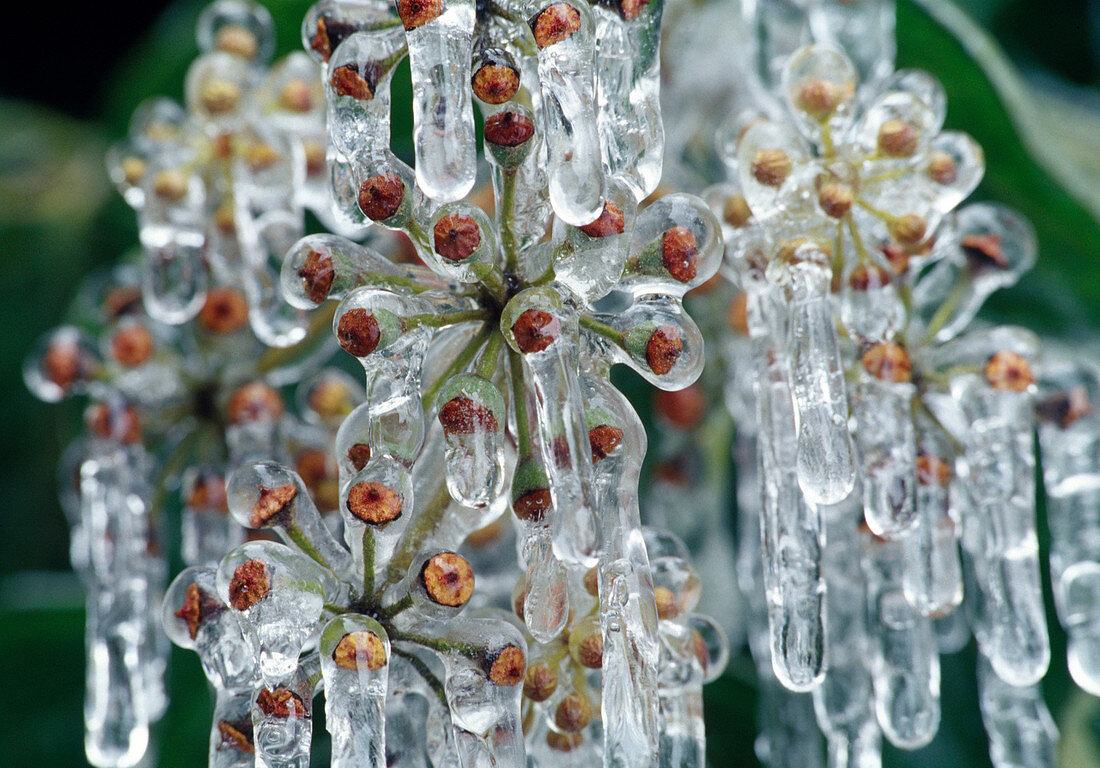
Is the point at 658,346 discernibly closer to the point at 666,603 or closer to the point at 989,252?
the point at 666,603

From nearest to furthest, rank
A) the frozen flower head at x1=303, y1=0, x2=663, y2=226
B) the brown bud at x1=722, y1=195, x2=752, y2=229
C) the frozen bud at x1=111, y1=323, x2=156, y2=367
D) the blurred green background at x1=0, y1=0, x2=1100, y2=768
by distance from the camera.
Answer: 1. the frozen flower head at x1=303, y1=0, x2=663, y2=226
2. the brown bud at x1=722, y1=195, x2=752, y2=229
3. the frozen bud at x1=111, y1=323, x2=156, y2=367
4. the blurred green background at x1=0, y1=0, x2=1100, y2=768

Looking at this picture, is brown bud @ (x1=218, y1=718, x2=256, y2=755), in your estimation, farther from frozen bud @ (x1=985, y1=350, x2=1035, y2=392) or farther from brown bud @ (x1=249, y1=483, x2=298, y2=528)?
frozen bud @ (x1=985, y1=350, x2=1035, y2=392)

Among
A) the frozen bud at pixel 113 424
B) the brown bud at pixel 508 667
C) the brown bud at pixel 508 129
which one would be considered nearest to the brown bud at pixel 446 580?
the brown bud at pixel 508 667

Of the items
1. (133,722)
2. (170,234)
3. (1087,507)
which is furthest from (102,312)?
(1087,507)

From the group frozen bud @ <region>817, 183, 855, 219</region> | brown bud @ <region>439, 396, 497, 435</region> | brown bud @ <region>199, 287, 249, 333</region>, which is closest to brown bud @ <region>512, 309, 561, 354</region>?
brown bud @ <region>439, 396, 497, 435</region>

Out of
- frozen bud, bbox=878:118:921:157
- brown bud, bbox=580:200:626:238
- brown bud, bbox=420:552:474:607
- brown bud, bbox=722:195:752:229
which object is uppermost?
frozen bud, bbox=878:118:921:157

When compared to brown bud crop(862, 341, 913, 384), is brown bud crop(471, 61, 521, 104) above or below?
above

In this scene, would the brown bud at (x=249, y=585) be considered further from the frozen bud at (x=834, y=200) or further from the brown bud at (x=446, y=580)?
the frozen bud at (x=834, y=200)
